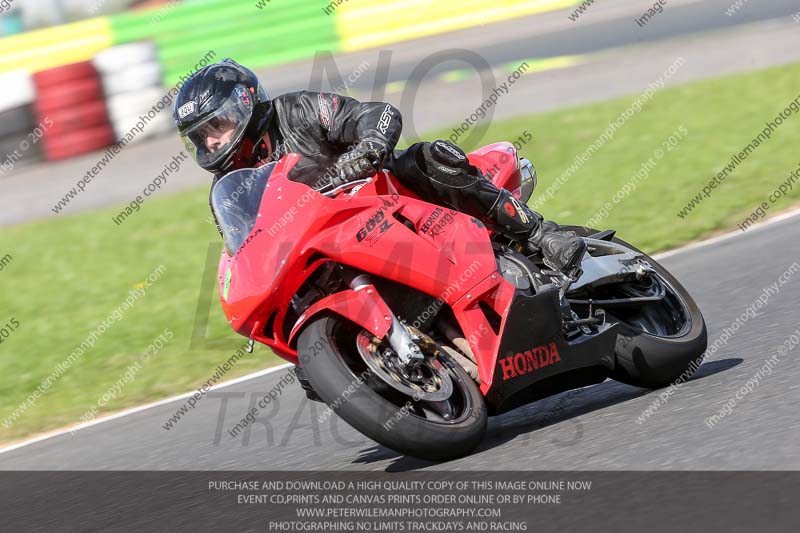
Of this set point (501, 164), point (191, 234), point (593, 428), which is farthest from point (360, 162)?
point (191, 234)

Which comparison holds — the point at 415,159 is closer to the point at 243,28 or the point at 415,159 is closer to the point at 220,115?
the point at 220,115

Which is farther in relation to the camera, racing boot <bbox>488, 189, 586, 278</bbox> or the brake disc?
racing boot <bbox>488, 189, 586, 278</bbox>

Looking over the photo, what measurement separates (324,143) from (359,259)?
3.09 ft

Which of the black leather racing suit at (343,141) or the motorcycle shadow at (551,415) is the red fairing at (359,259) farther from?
the motorcycle shadow at (551,415)

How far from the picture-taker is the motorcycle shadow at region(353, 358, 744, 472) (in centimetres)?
474

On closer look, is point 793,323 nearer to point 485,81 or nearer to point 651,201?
point 651,201

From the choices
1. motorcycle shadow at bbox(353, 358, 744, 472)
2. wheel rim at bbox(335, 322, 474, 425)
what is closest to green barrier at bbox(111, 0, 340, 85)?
motorcycle shadow at bbox(353, 358, 744, 472)

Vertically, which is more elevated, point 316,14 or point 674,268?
point 674,268

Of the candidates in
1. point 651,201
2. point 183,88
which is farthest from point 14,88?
point 183,88

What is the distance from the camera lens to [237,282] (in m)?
4.53

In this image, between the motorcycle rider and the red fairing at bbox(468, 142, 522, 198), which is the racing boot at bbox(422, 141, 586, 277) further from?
the red fairing at bbox(468, 142, 522, 198)

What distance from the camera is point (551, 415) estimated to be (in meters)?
5.16

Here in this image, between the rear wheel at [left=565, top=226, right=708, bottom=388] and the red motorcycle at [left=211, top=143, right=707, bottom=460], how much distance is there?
1 cm

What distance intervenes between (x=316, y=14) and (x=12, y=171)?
7598 mm
